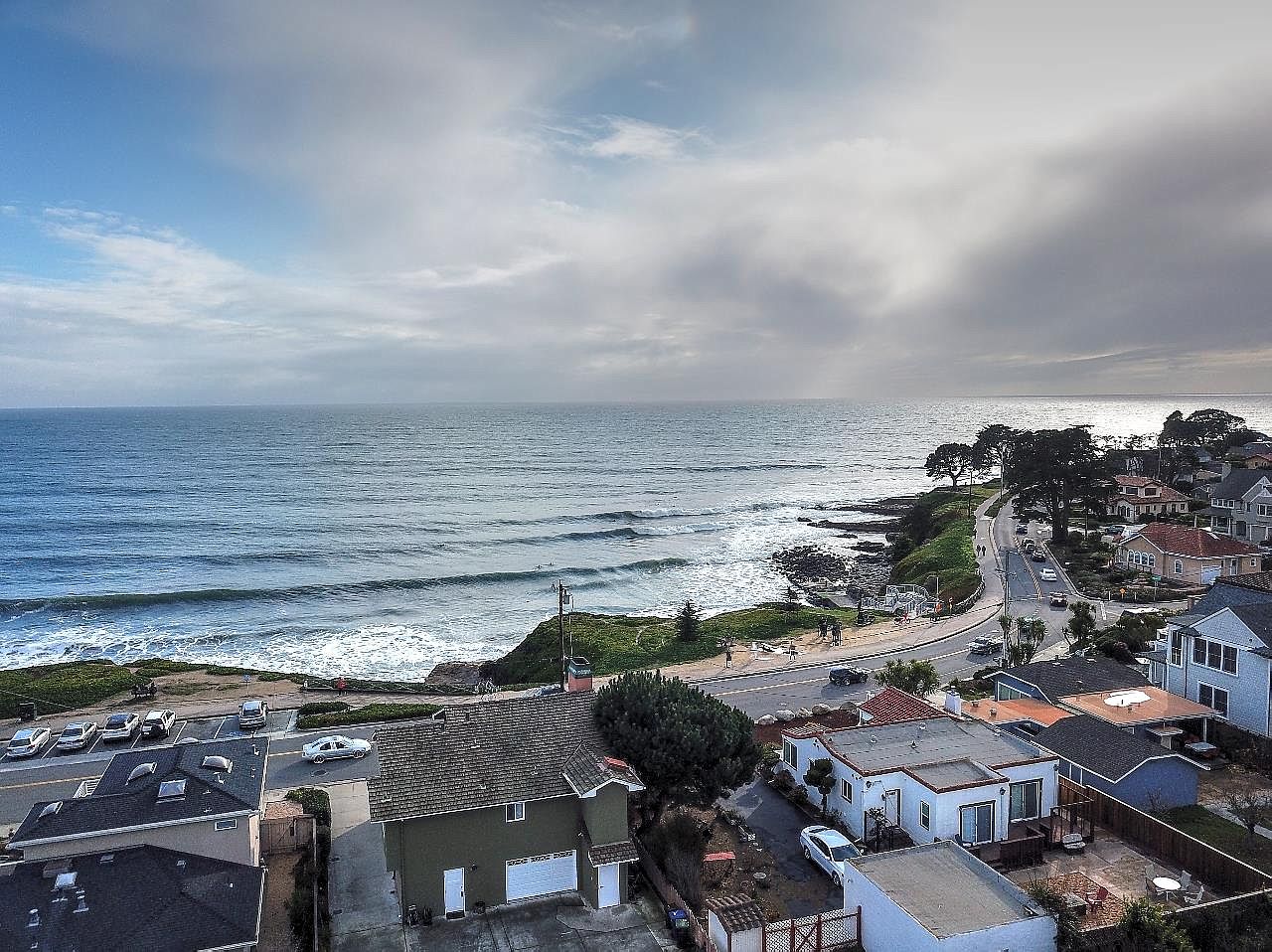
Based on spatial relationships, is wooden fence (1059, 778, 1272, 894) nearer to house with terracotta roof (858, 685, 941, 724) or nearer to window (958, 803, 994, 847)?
window (958, 803, 994, 847)

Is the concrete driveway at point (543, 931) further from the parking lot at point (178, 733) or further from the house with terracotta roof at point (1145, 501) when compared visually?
the house with terracotta roof at point (1145, 501)

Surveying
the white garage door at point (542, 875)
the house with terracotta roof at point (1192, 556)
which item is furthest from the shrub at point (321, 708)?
the house with terracotta roof at point (1192, 556)

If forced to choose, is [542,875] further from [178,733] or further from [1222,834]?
[178,733]

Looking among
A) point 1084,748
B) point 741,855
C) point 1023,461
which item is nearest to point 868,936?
point 741,855

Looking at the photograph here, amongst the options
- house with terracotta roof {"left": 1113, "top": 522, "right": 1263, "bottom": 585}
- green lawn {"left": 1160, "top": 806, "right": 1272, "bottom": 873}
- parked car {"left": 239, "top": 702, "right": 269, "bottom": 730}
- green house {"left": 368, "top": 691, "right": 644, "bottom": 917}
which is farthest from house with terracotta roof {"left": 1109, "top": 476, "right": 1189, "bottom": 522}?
parked car {"left": 239, "top": 702, "right": 269, "bottom": 730}

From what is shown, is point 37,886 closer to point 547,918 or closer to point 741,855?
point 547,918

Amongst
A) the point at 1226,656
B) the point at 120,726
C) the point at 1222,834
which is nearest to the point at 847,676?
the point at 1226,656

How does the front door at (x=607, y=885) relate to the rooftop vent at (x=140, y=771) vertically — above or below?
below
